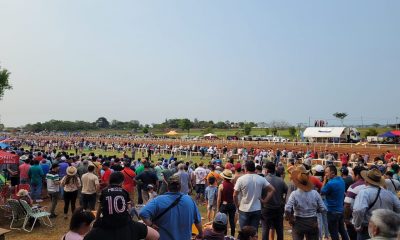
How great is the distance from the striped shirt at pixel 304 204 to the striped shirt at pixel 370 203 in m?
0.61

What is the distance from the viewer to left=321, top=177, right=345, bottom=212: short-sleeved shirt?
6527mm

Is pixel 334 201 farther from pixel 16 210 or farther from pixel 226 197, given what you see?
pixel 16 210

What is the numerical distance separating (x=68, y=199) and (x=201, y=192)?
4.64 metres

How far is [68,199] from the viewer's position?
1001 centimetres

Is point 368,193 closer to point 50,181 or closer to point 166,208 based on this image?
point 166,208

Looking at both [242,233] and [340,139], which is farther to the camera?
[340,139]

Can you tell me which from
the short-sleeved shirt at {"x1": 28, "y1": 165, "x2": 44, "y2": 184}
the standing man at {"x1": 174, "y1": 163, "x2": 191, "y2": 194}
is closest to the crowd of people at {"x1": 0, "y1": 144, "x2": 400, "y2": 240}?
the standing man at {"x1": 174, "y1": 163, "x2": 191, "y2": 194}

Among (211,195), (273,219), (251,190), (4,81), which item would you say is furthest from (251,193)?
(4,81)

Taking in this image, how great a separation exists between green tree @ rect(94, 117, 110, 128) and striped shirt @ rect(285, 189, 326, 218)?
159360 millimetres

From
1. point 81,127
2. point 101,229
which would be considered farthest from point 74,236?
point 81,127

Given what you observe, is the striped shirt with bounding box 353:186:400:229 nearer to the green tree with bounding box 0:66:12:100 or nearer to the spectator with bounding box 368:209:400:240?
the spectator with bounding box 368:209:400:240

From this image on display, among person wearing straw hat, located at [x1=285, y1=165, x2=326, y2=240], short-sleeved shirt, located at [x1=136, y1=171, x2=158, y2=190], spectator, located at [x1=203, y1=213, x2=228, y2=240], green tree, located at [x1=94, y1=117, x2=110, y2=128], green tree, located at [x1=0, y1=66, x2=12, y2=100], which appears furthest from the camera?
green tree, located at [x1=94, y1=117, x2=110, y2=128]

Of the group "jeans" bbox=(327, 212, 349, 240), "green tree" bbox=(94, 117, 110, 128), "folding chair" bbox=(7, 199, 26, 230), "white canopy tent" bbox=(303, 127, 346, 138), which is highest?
"green tree" bbox=(94, 117, 110, 128)

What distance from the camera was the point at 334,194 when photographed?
6.54m
